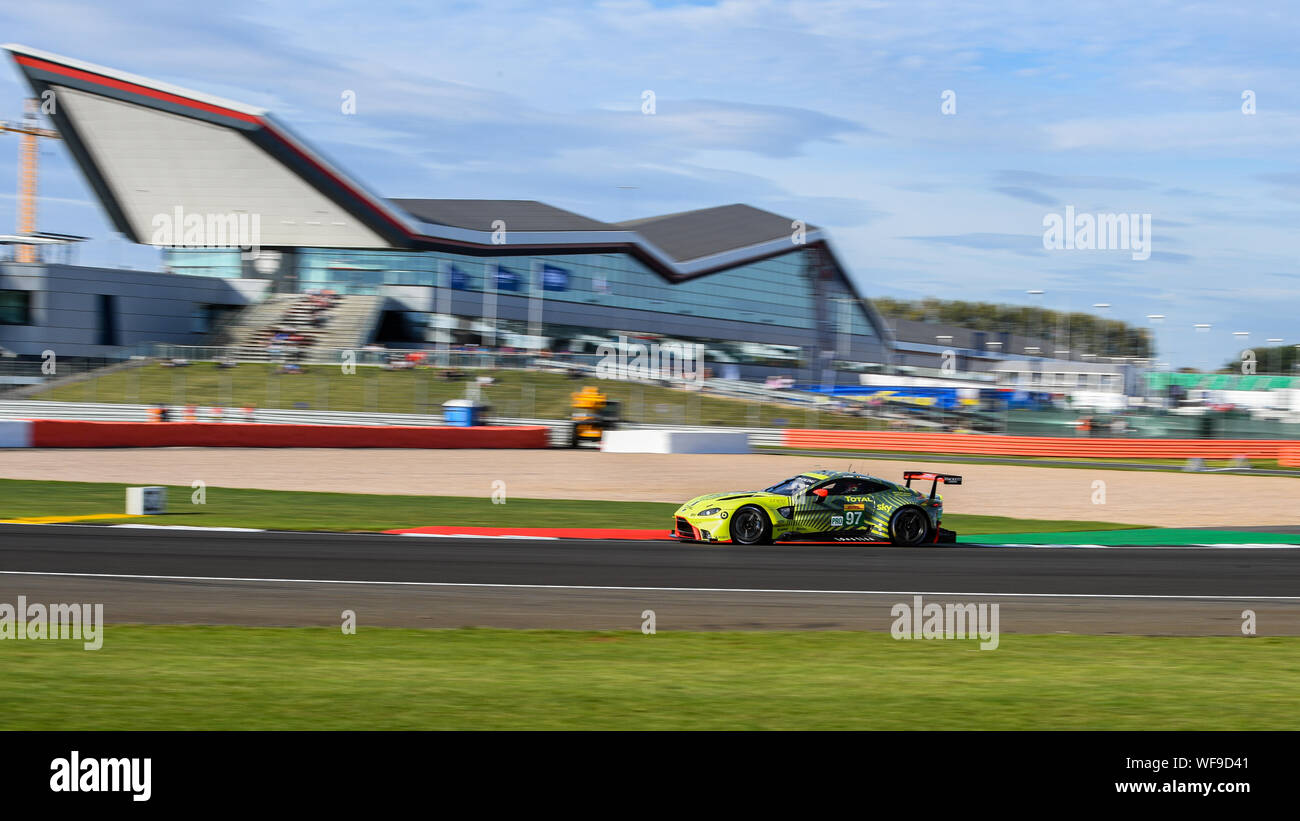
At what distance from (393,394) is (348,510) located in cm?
3011

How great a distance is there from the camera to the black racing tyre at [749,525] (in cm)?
1631

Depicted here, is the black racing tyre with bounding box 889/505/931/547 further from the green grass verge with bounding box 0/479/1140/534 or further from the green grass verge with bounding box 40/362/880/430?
the green grass verge with bounding box 40/362/880/430

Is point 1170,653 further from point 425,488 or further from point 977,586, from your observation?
point 425,488

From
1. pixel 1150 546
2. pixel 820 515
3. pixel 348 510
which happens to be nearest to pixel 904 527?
pixel 820 515

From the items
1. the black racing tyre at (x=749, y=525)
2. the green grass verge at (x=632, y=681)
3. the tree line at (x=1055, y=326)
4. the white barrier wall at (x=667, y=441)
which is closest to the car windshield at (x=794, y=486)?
the black racing tyre at (x=749, y=525)

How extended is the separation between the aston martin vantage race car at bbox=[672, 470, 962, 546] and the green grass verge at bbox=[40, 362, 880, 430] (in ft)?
107

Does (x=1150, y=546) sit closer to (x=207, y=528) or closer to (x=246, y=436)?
(x=207, y=528)

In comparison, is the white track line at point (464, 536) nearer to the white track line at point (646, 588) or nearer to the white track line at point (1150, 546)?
the white track line at point (646, 588)

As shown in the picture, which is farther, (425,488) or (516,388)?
(516,388)

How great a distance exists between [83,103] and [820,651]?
250ft

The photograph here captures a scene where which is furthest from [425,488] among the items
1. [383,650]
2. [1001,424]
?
[1001,424]

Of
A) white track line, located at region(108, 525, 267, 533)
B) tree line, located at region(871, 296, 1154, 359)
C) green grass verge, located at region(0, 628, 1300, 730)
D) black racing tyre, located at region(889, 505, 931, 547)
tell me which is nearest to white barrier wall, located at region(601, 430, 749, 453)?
black racing tyre, located at region(889, 505, 931, 547)

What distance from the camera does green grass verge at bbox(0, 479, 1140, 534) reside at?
59.8ft
